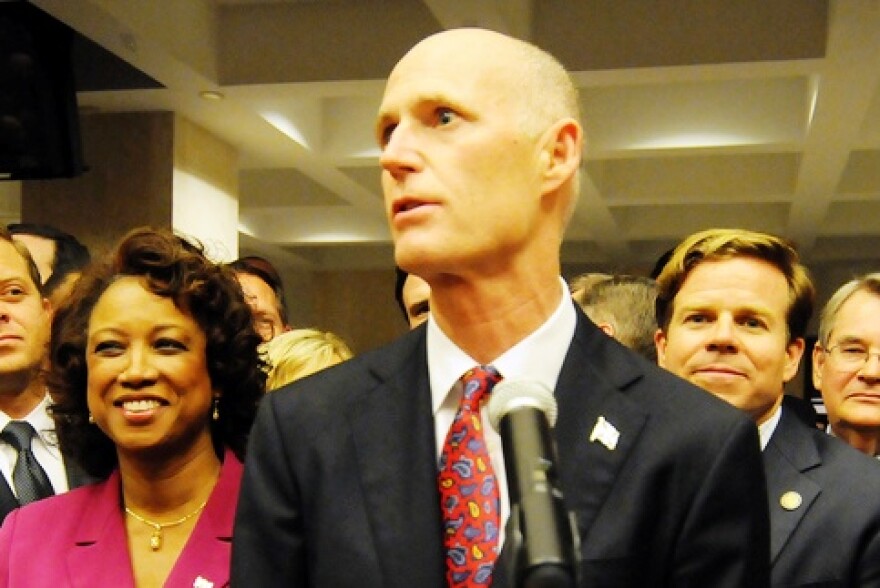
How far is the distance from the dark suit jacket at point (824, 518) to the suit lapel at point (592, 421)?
71cm

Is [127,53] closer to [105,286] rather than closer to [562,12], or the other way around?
[562,12]

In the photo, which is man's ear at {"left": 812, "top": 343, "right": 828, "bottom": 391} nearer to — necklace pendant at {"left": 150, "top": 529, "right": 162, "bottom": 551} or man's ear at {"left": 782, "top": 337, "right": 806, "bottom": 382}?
man's ear at {"left": 782, "top": 337, "right": 806, "bottom": 382}

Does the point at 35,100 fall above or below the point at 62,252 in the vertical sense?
above

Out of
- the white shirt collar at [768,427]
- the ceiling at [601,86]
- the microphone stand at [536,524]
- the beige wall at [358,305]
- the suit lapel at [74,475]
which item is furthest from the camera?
the beige wall at [358,305]

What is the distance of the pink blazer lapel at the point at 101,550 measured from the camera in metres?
2.15

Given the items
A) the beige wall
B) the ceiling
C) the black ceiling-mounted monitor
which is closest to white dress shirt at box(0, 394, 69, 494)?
the black ceiling-mounted monitor

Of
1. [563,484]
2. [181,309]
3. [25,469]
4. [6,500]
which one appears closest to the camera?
[563,484]

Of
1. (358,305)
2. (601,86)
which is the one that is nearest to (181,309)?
(601,86)

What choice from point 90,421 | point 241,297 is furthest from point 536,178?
point 90,421

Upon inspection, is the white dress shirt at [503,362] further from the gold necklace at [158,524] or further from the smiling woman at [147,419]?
the gold necklace at [158,524]

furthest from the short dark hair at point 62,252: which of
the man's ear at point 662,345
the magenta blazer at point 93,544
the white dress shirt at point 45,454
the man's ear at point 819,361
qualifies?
the man's ear at point 819,361

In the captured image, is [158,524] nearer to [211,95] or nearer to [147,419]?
[147,419]

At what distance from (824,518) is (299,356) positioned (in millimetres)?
1720

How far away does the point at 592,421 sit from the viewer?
4.78 feet
